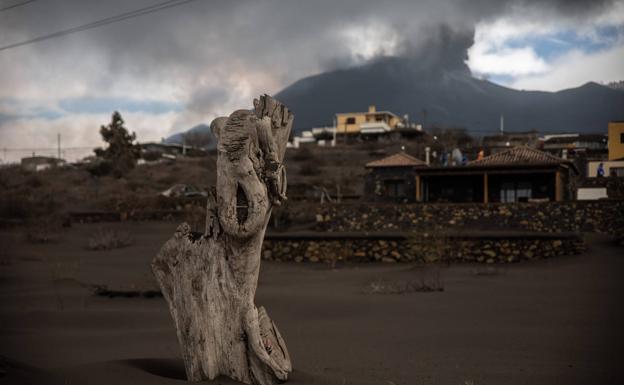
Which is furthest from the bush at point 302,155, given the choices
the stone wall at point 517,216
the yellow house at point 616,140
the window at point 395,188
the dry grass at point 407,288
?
the dry grass at point 407,288

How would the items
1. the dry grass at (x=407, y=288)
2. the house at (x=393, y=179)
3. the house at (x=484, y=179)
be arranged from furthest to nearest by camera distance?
the house at (x=393, y=179) → the house at (x=484, y=179) → the dry grass at (x=407, y=288)

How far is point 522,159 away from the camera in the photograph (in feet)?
98.9

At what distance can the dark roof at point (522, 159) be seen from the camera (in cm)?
2842

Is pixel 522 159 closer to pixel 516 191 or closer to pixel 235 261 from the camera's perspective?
pixel 516 191

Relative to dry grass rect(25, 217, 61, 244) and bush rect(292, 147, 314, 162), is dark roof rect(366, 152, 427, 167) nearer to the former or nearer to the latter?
dry grass rect(25, 217, 61, 244)

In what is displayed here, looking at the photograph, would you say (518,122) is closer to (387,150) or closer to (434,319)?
(387,150)

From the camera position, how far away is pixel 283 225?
2677 centimetres

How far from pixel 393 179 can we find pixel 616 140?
53.3 feet

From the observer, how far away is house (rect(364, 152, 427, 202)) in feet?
109

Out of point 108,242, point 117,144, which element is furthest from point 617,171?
point 117,144

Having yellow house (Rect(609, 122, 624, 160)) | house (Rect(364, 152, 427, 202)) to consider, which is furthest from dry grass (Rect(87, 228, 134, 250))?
yellow house (Rect(609, 122, 624, 160))

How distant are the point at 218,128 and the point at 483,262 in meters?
13.6

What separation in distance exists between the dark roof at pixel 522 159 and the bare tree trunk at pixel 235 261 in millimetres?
26428

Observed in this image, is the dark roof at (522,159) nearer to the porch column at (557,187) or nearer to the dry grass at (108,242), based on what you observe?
the porch column at (557,187)
